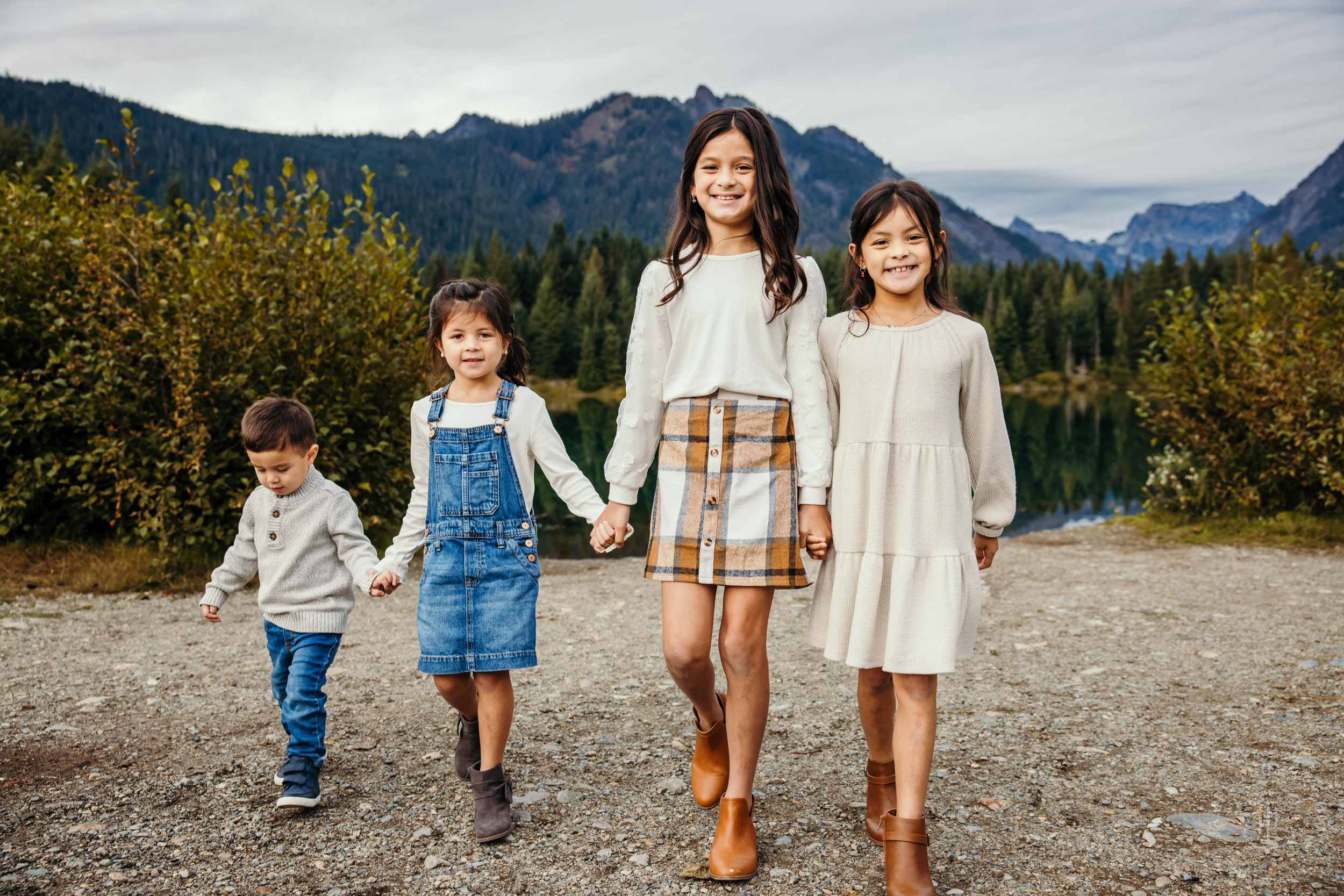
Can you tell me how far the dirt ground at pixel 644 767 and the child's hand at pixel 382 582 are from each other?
35.6 inches

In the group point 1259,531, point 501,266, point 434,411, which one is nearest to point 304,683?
point 434,411

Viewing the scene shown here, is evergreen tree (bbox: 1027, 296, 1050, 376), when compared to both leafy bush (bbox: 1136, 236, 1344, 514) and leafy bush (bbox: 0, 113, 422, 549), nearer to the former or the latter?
leafy bush (bbox: 1136, 236, 1344, 514)

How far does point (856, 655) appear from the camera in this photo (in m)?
3.10

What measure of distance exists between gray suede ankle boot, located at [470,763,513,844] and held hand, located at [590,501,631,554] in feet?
3.07

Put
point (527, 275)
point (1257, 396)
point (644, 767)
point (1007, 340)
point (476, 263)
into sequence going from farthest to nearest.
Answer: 1. point (476, 263)
2. point (527, 275)
3. point (1007, 340)
4. point (1257, 396)
5. point (644, 767)

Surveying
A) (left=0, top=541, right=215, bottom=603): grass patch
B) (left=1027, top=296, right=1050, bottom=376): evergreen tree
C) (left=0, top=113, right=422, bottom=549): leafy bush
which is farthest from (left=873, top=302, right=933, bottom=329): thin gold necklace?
(left=1027, top=296, right=1050, bottom=376): evergreen tree

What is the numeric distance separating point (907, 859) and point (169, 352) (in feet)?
24.5

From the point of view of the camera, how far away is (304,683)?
3770 mm

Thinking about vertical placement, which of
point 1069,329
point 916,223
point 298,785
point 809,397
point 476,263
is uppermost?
point 476,263

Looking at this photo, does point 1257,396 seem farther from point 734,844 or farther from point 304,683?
point 304,683

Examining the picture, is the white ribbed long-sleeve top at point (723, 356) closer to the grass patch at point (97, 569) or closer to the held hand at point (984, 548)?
the held hand at point (984, 548)

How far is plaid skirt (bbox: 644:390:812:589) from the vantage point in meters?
3.21

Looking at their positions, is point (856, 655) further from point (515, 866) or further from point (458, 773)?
point (458, 773)

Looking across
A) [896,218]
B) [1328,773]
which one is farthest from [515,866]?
[1328,773]
